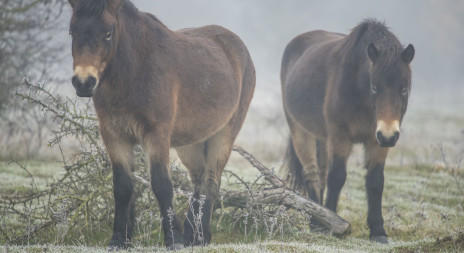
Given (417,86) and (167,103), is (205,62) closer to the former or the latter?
(167,103)

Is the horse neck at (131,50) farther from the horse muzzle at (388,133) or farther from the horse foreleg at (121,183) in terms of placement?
the horse muzzle at (388,133)

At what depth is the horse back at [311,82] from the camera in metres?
8.23

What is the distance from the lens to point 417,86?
164 m

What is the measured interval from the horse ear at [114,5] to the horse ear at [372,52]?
3.44m

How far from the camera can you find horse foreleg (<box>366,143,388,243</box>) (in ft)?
23.6

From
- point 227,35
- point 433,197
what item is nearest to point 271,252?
point 227,35

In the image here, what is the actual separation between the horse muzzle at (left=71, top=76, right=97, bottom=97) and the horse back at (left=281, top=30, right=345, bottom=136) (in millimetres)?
4524

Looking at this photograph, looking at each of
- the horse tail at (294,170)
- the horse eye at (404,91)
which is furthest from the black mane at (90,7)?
the horse tail at (294,170)

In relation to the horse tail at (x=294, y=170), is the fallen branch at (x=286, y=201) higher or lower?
lower

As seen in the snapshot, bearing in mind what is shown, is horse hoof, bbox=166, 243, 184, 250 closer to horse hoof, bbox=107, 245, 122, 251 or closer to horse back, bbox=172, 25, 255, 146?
horse hoof, bbox=107, 245, 122, 251

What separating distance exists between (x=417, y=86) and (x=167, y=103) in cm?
17139

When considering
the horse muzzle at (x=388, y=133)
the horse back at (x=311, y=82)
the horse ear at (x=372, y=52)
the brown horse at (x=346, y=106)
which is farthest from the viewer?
the horse back at (x=311, y=82)

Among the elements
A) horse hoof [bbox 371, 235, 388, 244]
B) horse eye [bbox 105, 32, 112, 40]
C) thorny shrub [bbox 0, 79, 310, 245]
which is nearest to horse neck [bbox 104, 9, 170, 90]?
horse eye [bbox 105, 32, 112, 40]

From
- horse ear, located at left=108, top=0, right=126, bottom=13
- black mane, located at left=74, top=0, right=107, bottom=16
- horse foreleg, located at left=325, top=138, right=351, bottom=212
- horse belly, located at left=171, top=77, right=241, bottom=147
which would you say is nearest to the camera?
black mane, located at left=74, top=0, right=107, bottom=16
